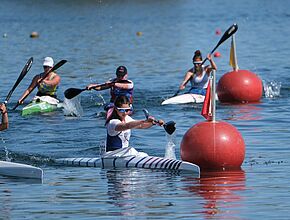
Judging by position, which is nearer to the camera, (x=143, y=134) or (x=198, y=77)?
(x=143, y=134)

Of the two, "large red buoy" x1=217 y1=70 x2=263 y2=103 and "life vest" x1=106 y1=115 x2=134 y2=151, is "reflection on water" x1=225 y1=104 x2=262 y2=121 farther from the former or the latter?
"life vest" x1=106 y1=115 x2=134 y2=151

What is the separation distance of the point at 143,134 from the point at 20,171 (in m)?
4.83

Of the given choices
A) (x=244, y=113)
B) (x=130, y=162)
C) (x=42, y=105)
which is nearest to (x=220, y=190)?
(x=130, y=162)

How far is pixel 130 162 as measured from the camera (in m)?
14.9

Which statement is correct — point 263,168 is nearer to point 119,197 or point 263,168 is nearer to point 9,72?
point 119,197

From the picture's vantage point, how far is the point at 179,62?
1406 inches

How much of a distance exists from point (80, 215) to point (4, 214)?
98 cm

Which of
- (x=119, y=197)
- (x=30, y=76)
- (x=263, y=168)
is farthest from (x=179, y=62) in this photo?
(x=119, y=197)

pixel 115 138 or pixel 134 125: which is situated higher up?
pixel 134 125

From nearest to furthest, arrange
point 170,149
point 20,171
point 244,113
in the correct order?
point 20,171, point 170,149, point 244,113

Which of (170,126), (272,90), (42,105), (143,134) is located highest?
(170,126)

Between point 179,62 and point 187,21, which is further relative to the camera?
point 187,21

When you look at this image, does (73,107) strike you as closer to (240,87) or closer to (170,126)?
(240,87)

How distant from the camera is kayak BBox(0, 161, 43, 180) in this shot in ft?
46.5
